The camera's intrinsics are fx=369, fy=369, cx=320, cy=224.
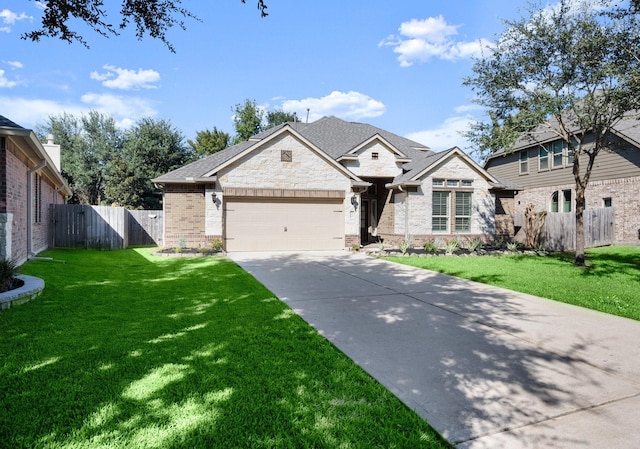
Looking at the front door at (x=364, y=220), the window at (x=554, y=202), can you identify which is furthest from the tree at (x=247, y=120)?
the window at (x=554, y=202)

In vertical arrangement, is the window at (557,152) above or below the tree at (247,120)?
below

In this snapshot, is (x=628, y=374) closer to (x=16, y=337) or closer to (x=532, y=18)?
(x=16, y=337)

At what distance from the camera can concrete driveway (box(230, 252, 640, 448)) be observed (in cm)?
279

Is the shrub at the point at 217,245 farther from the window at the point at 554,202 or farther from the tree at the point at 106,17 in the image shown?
the window at the point at 554,202

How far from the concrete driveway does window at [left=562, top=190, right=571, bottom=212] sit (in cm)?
1692

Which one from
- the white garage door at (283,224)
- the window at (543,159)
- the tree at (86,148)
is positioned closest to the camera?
the white garage door at (283,224)

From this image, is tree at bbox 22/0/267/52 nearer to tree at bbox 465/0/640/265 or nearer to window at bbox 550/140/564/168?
tree at bbox 465/0/640/265

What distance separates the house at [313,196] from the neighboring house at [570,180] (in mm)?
2744

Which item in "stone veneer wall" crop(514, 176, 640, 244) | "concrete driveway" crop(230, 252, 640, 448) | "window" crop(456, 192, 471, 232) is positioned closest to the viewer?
"concrete driveway" crop(230, 252, 640, 448)

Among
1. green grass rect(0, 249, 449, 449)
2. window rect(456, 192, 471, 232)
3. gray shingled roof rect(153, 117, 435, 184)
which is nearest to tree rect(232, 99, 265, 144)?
gray shingled roof rect(153, 117, 435, 184)

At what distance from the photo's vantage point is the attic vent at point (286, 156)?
1598cm

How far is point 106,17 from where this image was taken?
20.1 feet

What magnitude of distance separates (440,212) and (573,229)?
6.00 meters

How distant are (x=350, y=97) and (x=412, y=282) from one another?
5404 centimetres
